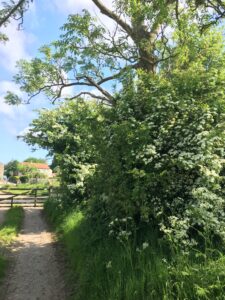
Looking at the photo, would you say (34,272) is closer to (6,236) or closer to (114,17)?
(6,236)

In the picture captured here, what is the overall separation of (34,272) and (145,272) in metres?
4.07

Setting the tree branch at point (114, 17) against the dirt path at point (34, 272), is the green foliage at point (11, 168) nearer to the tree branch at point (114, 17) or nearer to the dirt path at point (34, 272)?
the dirt path at point (34, 272)

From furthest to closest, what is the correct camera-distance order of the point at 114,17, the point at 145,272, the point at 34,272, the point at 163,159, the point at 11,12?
the point at 114,17
the point at 34,272
the point at 11,12
the point at 163,159
the point at 145,272

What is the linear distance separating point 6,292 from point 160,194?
356cm

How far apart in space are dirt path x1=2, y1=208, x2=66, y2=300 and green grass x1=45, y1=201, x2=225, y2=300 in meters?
0.50

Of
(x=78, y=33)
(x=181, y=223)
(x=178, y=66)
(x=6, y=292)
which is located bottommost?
(x=6, y=292)

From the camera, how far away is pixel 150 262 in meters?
5.24

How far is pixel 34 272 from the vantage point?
8211 millimetres

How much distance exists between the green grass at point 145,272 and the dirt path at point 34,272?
504mm

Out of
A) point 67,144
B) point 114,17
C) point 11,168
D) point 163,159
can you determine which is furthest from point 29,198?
point 11,168

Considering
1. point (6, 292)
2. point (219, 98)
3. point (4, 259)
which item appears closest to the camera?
point (6, 292)

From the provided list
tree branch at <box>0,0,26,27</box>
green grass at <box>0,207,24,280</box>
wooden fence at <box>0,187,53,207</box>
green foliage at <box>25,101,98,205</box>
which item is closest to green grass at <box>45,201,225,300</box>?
green grass at <box>0,207,24,280</box>

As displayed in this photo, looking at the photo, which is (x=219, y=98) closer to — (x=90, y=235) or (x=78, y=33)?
(x=90, y=235)

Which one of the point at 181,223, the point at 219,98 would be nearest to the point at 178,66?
the point at 219,98
